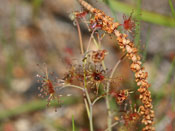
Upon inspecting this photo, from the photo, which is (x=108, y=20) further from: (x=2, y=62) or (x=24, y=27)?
(x=24, y=27)

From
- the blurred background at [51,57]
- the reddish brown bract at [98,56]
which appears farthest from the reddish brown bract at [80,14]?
the blurred background at [51,57]

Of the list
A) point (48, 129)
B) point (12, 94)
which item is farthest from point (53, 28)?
point (48, 129)

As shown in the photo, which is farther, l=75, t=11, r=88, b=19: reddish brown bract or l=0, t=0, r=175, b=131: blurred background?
l=0, t=0, r=175, b=131: blurred background

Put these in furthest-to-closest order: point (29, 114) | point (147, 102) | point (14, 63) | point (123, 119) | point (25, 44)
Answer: point (25, 44), point (14, 63), point (29, 114), point (123, 119), point (147, 102)

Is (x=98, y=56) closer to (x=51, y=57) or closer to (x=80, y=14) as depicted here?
(x=80, y=14)

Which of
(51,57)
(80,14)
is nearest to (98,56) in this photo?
(80,14)

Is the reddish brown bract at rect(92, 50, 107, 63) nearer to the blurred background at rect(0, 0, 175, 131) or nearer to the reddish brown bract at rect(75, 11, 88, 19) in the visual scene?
the reddish brown bract at rect(75, 11, 88, 19)

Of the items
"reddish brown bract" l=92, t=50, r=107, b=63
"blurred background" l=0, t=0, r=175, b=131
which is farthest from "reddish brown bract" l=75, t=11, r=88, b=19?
"blurred background" l=0, t=0, r=175, b=131

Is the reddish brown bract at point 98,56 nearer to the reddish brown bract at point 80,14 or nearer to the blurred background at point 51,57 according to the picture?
the reddish brown bract at point 80,14
